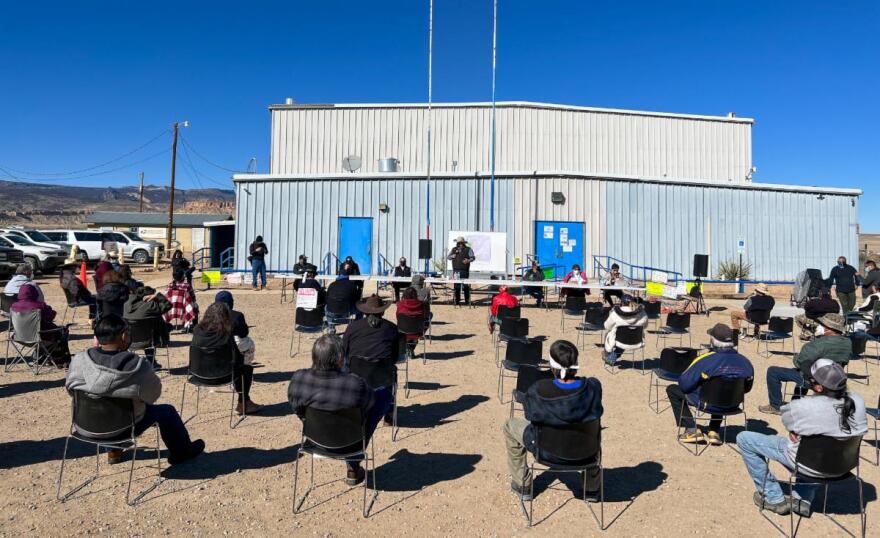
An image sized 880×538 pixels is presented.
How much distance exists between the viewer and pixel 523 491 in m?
4.53

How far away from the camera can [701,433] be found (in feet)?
19.3

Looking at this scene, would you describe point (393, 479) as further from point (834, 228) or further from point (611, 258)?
point (834, 228)

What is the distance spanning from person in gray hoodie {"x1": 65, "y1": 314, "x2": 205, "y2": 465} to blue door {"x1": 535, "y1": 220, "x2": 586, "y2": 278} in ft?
58.3

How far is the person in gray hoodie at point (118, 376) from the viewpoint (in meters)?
4.30

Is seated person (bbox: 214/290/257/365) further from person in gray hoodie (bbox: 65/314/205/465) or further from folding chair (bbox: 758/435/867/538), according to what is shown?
folding chair (bbox: 758/435/867/538)

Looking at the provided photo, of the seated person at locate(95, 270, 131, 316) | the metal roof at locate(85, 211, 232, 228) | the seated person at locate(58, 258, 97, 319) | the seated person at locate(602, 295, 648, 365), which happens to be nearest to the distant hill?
the metal roof at locate(85, 211, 232, 228)

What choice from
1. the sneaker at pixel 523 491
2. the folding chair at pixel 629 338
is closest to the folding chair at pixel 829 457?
the sneaker at pixel 523 491

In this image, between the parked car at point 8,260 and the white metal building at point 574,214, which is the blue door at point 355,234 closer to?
the white metal building at point 574,214

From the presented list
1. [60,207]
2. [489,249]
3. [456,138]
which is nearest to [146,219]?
[456,138]

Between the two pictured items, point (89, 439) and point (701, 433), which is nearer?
point (89, 439)

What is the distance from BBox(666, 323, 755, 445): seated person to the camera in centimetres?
548

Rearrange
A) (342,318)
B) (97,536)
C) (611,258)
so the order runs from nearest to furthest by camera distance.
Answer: (97,536) < (342,318) < (611,258)

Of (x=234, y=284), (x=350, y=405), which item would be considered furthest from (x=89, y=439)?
(x=234, y=284)

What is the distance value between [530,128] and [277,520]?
25.1 metres
